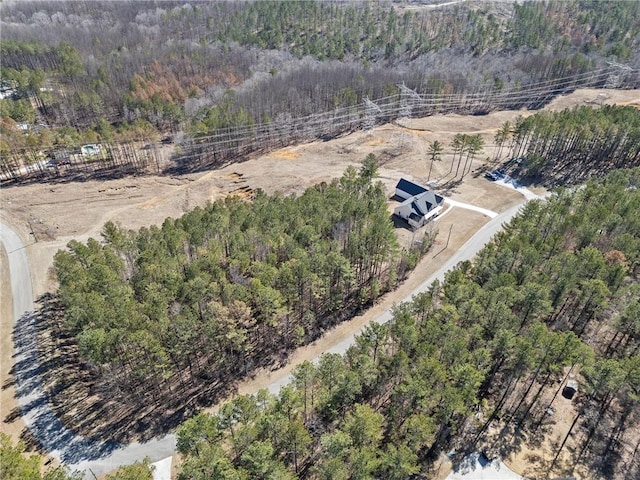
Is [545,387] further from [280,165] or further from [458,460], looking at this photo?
[280,165]

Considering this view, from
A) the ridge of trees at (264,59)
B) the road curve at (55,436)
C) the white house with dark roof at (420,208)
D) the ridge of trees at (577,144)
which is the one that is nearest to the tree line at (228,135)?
the ridge of trees at (577,144)

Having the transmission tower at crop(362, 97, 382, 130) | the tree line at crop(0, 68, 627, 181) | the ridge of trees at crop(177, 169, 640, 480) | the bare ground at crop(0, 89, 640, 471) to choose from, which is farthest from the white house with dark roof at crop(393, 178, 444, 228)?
the transmission tower at crop(362, 97, 382, 130)

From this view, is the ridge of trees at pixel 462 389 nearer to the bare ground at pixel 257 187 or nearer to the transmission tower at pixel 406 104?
the bare ground at pixel 257 187

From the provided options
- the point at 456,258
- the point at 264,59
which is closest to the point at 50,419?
the point at 456,258

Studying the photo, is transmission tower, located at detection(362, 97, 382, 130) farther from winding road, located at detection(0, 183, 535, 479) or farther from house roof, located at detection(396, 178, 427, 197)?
winding road, located at detection(0, 183, 535, 479)

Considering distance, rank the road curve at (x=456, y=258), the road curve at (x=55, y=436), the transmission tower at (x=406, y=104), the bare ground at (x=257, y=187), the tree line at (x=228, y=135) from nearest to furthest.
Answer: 1. the road curve at (x=55, y=436)
2. the road curve at (x=456, y=258)
3. the bare ground at (x=257, y=187)
4. the tree line at (x=228, y=135)
5. the transmission tower at (x=406, y=104)
